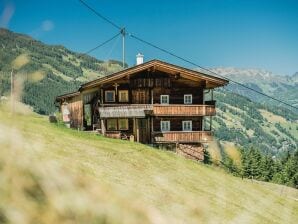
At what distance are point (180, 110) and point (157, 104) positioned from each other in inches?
84.3

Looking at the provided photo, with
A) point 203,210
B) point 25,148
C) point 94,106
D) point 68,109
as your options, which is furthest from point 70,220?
point 68,109

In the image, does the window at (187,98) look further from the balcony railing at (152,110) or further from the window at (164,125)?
→ the window at (164,125)

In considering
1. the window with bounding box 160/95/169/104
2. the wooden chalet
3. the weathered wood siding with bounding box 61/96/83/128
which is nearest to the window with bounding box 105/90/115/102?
the wooden chalet

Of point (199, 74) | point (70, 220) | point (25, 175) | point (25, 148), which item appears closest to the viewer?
point (70, 220)

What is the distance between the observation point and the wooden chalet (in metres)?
Result: 39.5

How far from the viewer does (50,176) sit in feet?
5.59

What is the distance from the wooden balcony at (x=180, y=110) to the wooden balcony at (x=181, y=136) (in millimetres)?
1741

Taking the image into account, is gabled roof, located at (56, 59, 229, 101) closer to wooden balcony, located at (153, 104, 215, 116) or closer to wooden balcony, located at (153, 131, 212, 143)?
wooden balcony, located at (153, 104, 215, 116)

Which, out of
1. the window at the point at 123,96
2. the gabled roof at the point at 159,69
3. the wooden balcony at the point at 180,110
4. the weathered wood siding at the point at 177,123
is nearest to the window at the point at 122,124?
the window at the point at 123,96

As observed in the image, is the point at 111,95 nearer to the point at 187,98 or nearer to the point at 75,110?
the point at 187,98

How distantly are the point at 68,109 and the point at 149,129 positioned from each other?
13.9m

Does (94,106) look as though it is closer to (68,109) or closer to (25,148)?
(68,109)

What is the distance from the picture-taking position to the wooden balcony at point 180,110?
39.5 m

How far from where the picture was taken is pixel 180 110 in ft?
130
